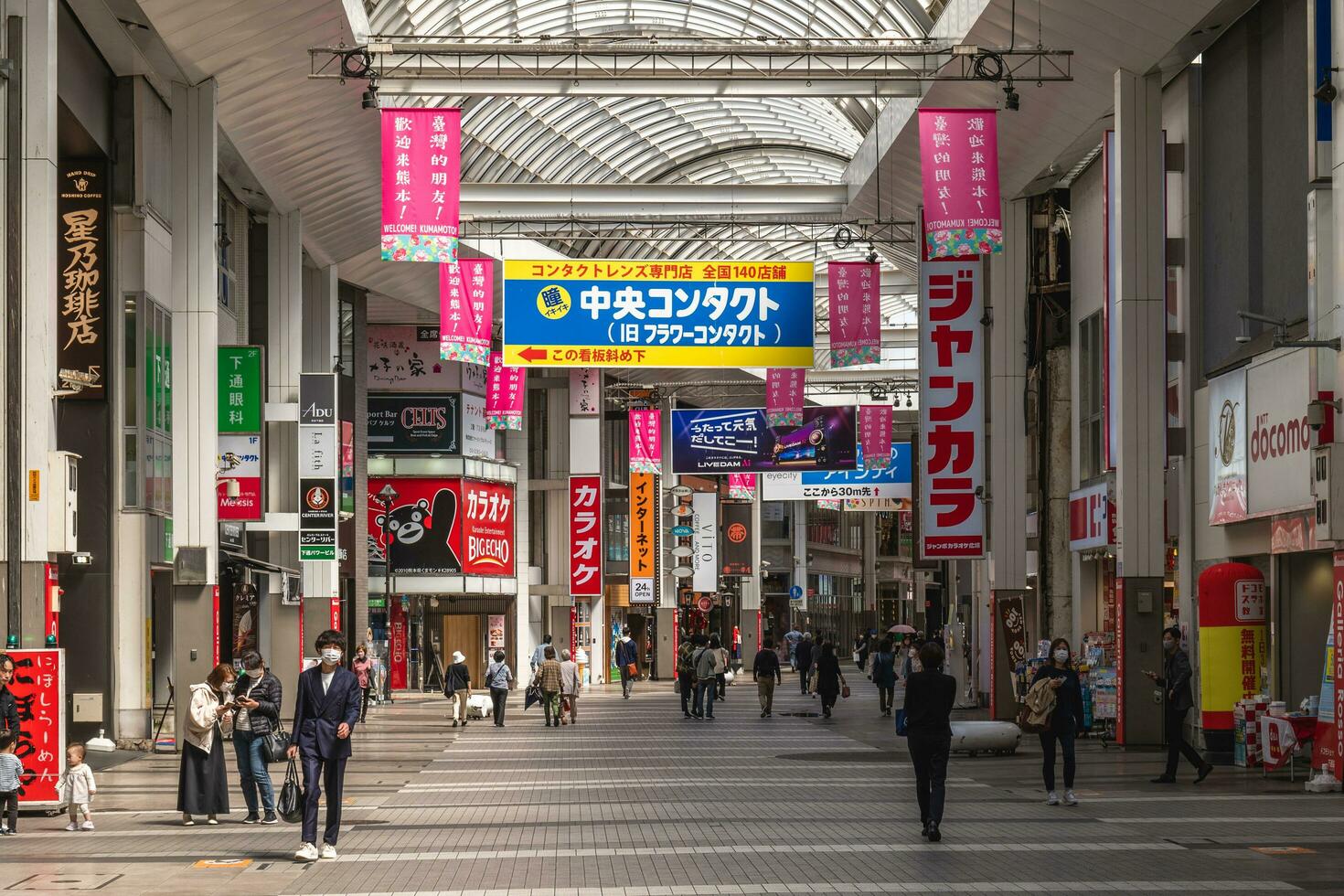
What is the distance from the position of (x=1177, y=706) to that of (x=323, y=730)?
9.63 metres

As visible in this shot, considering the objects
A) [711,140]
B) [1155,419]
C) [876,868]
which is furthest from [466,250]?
[876,868]

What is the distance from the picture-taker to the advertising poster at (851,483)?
169ft

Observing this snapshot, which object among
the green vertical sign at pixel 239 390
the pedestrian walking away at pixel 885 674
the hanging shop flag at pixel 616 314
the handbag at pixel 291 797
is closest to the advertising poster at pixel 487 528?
the pedestrian walking away at pixel 885 674

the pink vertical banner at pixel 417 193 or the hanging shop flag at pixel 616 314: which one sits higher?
the pink vertical banner at pixel 417 193

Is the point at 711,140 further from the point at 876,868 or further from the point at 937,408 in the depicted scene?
the point at 876,868

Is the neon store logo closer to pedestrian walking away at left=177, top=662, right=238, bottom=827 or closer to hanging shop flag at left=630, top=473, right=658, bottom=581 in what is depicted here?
pedestrian walking away at left=177, top=662, right=238, bottom=827

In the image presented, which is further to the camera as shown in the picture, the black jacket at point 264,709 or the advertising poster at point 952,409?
the advertising poster at point 952,409

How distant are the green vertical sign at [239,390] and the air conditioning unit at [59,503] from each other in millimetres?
8987

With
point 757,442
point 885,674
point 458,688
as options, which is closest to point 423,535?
point 757,442

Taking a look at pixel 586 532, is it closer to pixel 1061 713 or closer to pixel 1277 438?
pixel 1277 438

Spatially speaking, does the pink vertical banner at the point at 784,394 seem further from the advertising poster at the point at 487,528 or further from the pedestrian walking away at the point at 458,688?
the advertising poster at the point at 487,528

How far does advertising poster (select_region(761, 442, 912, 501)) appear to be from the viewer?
51625mm

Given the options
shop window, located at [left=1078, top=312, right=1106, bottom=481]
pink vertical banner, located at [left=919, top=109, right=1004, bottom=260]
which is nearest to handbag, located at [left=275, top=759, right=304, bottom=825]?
pink vertical banner, located at [left=919, top=109, right=1004, bottom=260]

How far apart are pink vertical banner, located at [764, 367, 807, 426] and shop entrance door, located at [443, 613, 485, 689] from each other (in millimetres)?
16986
